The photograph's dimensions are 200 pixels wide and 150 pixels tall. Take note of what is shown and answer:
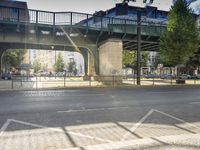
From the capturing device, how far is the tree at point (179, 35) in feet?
106

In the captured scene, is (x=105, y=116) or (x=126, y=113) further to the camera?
(x=126, y=113)

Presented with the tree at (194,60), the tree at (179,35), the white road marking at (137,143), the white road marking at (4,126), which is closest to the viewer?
the white road marking at (137,143)

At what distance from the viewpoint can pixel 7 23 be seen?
2616cm

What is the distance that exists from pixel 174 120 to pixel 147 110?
2173mm

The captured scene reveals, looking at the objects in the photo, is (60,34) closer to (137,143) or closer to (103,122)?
(103,122)

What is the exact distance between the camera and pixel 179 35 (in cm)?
3225

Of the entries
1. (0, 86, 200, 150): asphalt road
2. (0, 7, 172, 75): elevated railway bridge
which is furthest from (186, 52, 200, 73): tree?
(0, 86, 200, 150): asphalt road

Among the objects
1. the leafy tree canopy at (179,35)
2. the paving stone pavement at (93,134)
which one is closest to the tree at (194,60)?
the leafy tree canopy at (179,35)

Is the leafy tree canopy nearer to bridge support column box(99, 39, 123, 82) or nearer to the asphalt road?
bridge support column box(99, 39, 123, 82)

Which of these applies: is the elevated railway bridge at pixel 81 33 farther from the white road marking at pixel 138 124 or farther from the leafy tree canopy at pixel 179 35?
the white road marking at pixel 138 124

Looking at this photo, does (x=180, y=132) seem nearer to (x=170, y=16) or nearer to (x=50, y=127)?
(x=50, y=127)

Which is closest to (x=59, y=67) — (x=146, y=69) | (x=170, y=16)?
(x=146, y=69)

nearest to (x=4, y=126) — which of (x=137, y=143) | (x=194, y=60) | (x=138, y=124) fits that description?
(x=138, y=124)

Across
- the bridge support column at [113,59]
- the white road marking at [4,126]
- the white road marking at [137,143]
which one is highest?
the bridge support column at [113,59]
